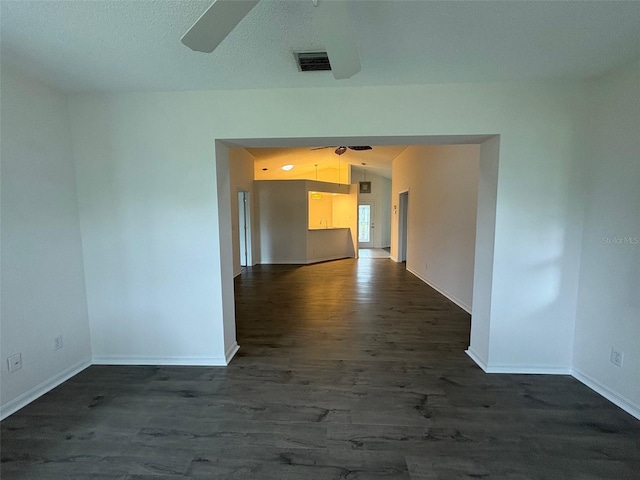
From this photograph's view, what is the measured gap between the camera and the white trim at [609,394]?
197cm

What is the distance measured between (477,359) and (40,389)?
12.1 ft

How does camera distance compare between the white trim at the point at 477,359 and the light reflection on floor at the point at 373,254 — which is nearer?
the white trim at the point at 477,359

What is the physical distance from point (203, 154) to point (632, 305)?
345 centimetres

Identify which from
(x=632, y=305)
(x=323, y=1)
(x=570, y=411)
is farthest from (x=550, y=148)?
(x=323, y=1)

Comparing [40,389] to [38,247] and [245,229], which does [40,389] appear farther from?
[245,229]

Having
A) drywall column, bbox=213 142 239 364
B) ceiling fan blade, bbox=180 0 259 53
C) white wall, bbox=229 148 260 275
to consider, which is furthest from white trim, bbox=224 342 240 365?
white wall, bbox=229 148 260 275

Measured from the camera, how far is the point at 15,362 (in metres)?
2.04

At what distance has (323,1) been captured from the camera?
1137mm

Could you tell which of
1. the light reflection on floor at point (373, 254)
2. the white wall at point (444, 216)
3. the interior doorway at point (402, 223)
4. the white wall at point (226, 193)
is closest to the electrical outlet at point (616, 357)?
the white wall at point (226, 193)

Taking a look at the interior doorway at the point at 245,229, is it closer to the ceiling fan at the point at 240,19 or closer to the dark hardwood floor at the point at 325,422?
the dark hardwood floor at the point at 325,422

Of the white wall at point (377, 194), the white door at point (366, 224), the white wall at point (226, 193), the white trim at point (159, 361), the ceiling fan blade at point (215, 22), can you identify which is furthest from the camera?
the white door at point (366, 224)

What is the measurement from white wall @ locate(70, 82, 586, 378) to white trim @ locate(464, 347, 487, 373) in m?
A: 0.13

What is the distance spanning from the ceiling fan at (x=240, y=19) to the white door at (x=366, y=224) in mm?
11644

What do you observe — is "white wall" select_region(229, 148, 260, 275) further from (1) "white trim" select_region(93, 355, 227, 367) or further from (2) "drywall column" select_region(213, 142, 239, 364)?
(1) "white trim" select_region(93, 355, 227, 367)
